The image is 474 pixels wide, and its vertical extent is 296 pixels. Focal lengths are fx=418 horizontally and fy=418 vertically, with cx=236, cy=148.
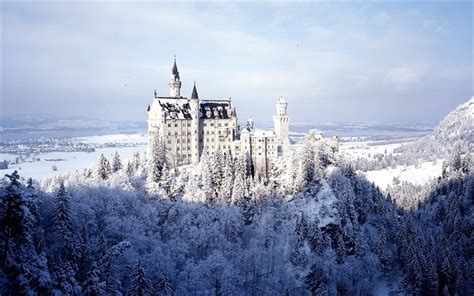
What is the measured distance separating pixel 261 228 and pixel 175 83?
163 feet

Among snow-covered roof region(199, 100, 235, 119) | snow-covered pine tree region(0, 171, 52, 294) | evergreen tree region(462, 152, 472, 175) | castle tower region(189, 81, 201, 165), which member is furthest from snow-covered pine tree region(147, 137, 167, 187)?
evergreen tree region(462, 152, 472, 175)

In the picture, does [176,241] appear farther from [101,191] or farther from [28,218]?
[28,218]

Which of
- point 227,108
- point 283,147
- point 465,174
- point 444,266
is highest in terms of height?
point 227,108

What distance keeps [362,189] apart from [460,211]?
44298 millimetres

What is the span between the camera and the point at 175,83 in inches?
4774

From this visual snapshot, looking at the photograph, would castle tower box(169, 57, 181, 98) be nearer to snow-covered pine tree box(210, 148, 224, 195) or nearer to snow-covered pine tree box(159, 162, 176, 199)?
snow-covered pine tree box(210, 148, 224, 195)

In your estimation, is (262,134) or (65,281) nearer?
(65,281)

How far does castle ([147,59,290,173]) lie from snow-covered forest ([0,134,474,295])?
4.38 meters

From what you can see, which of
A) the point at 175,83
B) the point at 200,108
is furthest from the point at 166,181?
the point at 175,83

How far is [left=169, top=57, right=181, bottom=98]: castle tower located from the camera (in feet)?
396

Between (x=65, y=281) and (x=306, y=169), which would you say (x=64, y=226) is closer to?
(x=65, y=281)

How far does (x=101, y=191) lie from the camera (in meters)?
90.8

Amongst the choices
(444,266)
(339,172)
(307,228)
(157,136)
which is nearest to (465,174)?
(444,266)

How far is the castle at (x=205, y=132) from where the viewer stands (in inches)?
4437
